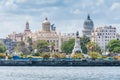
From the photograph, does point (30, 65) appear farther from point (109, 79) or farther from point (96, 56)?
point (109, 79)

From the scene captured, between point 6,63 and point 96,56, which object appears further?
point 96,56

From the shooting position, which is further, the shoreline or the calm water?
the shoreline

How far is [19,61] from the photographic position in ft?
565

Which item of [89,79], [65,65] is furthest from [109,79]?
[65,65]

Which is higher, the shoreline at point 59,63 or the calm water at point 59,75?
the shoreline at point 59,63

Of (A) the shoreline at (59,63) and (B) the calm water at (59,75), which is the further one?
(A) the shoreline at (59,63)

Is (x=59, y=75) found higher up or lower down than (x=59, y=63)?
lower down

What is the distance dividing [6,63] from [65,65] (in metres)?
14.8

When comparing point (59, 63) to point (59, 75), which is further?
point (59, 63)

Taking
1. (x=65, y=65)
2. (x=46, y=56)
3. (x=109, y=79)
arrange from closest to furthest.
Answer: (x=109, y=79)
(x=65, y=65)
(x=46, y=56)

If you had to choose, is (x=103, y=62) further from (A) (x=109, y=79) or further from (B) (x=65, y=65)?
(A) (x=109, y=79)

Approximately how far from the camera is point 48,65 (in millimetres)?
168875

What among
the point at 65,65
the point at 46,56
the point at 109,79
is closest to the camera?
the point at 109,79

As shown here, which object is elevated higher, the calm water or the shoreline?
the shoreline
